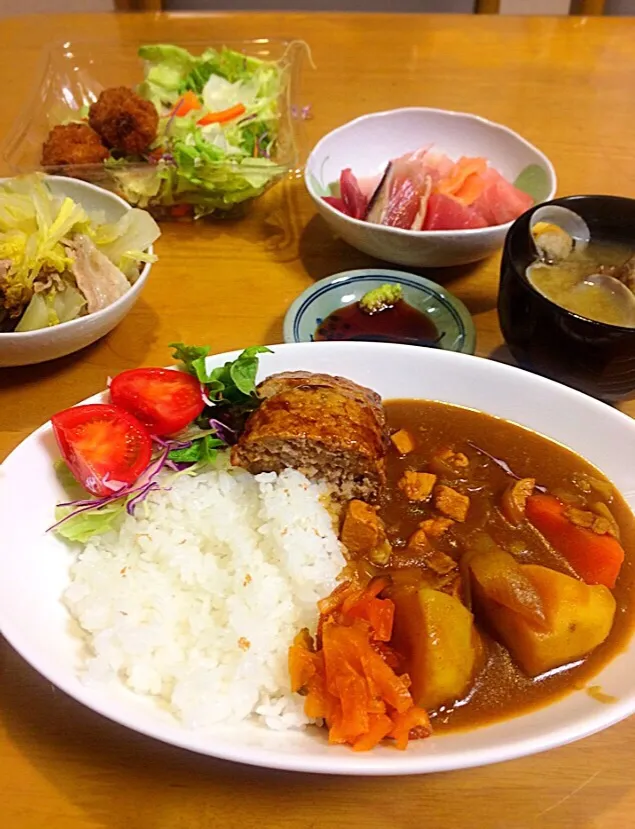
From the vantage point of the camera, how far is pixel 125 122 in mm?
3312

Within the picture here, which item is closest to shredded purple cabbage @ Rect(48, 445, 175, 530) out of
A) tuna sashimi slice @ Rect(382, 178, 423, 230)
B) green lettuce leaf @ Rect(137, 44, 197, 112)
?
tuna sashimi slice @ Rect(382, 178, 423, 230)

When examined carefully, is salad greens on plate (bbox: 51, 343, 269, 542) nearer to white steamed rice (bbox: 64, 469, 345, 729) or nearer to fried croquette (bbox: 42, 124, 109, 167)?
white steamed rice (bbox: 64, 469, 345, 729)

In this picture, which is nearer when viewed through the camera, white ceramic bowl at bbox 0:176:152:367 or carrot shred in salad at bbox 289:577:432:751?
carrot shred in salad at bbox 289:577:432:751

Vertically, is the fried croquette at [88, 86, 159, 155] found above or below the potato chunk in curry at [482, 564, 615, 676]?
above

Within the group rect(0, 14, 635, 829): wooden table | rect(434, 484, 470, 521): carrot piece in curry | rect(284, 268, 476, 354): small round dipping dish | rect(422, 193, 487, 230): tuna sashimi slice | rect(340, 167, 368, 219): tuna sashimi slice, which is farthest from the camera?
rect(340, 167, 368, 219): tuna sashimi slice

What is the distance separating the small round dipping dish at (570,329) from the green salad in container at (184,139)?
1.31 m

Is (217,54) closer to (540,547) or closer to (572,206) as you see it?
(572,206)

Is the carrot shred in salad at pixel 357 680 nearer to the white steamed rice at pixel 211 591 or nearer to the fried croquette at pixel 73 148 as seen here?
the white steamed rice at pixel 211 591

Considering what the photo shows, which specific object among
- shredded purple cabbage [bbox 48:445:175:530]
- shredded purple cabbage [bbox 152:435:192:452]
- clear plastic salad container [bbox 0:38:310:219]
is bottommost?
shredded purple cabbage [bbox 48:445:175:530]

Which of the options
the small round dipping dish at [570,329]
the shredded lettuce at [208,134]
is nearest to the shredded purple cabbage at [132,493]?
the small round dipping dish at [570,329]

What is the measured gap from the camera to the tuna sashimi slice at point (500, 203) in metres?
3.15

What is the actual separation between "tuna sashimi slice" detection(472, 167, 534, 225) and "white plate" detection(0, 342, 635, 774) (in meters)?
1.04

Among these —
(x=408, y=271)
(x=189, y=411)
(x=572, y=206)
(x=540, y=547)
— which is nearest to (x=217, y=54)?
(x=408, y=271)

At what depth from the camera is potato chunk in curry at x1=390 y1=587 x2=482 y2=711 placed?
169cm
